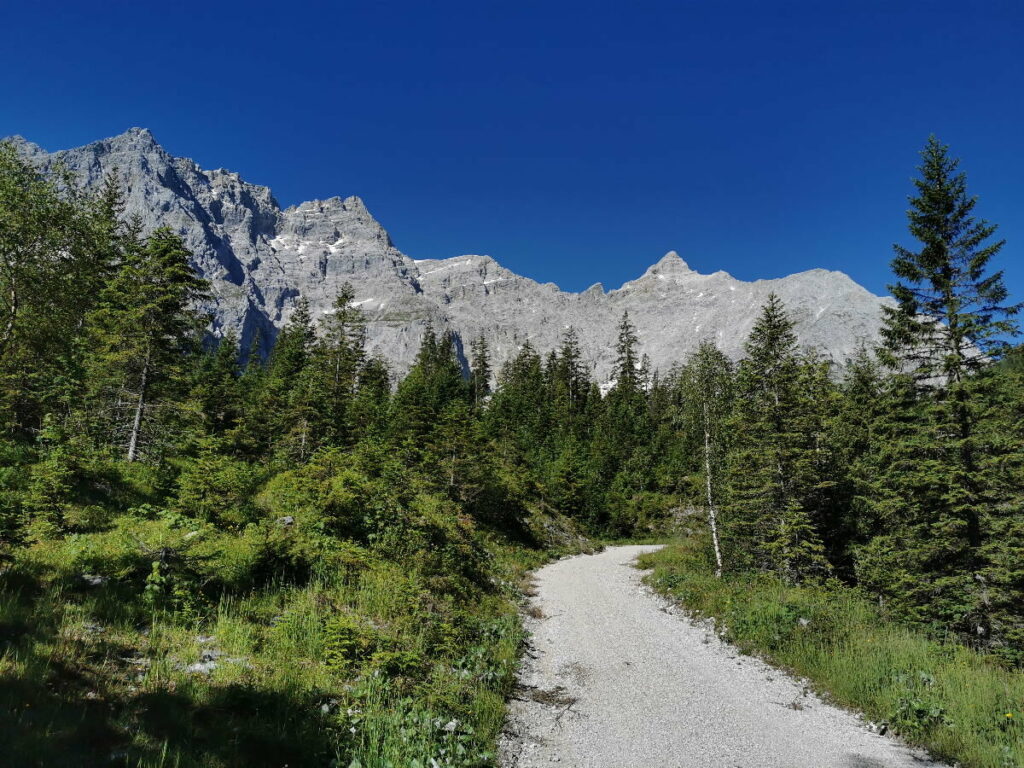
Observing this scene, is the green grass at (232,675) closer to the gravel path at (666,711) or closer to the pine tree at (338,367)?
the gravel path at (666,711)

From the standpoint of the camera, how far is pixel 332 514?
1361cm

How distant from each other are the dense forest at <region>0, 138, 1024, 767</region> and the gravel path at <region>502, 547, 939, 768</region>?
2.98 feet

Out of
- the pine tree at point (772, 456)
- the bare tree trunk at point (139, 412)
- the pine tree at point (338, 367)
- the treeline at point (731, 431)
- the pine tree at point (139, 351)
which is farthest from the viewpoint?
the pine tree at point (338, 367)

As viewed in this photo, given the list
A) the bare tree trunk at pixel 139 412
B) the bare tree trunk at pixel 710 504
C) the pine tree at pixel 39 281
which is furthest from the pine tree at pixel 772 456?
the pine tree at pixel 39 281

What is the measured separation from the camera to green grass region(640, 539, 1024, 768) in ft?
22.2

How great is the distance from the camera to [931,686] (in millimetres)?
7938

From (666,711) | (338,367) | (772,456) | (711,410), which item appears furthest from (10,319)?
(772,456)

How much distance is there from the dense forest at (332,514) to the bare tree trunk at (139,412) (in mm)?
95

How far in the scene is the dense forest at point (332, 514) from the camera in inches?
220

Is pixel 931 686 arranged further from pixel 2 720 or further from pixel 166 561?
pixel 166 561

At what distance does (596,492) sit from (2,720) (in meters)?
40.9

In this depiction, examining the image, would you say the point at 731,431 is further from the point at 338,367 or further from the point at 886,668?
the point at 338,367

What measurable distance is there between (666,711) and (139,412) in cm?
1869

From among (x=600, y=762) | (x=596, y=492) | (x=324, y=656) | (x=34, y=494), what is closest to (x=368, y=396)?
(x=596, y=492)
